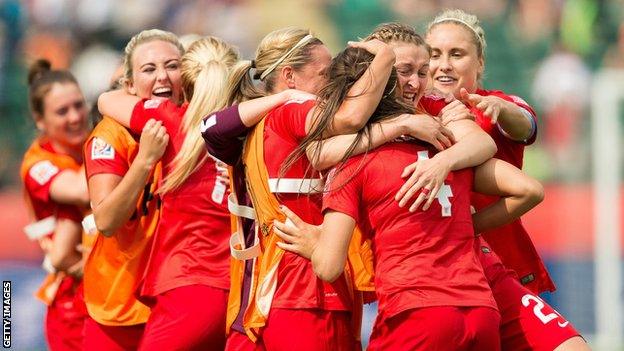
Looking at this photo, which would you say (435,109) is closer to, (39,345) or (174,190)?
(174,190)

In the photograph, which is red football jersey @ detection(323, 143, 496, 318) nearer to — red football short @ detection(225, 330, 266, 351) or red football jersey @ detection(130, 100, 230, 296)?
red football short @ detection(225, 330, 266, 351)

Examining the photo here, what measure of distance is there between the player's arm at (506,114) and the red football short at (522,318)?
0.56 meters

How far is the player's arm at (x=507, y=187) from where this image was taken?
4.64 meters

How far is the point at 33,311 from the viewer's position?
11234mm

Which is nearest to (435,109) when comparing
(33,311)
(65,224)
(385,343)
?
(385,343)

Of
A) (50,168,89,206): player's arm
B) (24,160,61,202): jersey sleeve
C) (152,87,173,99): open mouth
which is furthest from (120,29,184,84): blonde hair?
(24,160,61,202): jersey sleeve

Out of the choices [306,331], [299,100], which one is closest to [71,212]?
[299,100]

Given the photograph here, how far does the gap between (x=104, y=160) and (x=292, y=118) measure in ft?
4.99

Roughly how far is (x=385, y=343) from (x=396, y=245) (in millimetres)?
374

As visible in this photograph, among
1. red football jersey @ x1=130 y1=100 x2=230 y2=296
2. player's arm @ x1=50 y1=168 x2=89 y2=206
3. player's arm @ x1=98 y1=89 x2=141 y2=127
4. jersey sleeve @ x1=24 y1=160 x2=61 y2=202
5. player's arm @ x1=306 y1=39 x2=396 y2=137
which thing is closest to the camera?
player's arm @ x1=306 y1=39 x2=396 y2=137

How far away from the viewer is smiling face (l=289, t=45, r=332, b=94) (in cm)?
491

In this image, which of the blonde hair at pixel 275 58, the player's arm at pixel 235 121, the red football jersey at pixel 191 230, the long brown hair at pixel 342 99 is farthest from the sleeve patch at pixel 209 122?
the red football jersey at pixel 191 230

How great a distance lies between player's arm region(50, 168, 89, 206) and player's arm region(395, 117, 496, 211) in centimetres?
289

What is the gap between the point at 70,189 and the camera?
272 inches
